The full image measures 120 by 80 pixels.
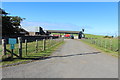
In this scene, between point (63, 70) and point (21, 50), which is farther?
point (21, 50)

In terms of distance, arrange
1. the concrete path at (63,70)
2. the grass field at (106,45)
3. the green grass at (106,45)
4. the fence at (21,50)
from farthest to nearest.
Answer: the grass field at (106,45) < the green grass at (106,45) < the fence at (21,50) < the concrete path at (63,70)

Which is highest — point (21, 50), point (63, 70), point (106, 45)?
point (21, 50)

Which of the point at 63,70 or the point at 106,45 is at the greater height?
the point at 106,45

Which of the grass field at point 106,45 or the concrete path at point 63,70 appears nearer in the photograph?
the concrete path at point 63,70

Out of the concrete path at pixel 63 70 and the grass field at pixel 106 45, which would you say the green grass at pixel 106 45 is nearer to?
the grass field at pixel 106 45

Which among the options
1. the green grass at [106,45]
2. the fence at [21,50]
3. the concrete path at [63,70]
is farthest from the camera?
the green grass at [106,45]

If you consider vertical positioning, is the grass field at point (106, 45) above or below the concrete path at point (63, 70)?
above

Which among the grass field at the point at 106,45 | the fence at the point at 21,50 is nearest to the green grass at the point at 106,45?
the grass field at the point at 106,45

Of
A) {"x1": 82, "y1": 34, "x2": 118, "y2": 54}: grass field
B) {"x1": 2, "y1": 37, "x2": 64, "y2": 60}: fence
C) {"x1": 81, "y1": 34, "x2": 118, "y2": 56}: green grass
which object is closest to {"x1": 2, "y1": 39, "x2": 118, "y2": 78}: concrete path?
{"x1": 2, "y1": 37, "x2": 64, "y2": 60}: fence

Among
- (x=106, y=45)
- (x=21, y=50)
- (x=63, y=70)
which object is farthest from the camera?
(x=106, y=45)

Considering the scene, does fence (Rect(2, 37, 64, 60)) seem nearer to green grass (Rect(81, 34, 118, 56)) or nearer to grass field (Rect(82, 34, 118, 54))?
Result: green grass (Rect(81, 34, 118, 56))

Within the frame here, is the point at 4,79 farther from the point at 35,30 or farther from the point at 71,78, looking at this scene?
the point at 35,30

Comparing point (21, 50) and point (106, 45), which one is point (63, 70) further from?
point (106, 45)

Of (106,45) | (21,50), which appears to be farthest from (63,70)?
(106,45)
